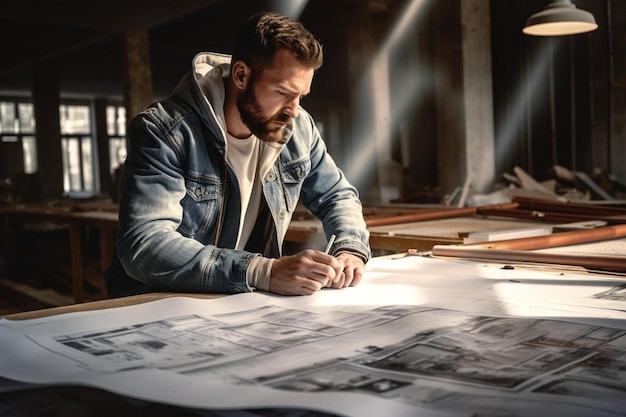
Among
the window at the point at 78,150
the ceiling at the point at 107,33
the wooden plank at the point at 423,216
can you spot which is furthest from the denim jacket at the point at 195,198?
the window at the point at 78,150

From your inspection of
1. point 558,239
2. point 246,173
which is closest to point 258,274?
point 246,173

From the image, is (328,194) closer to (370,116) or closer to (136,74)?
(370,116)

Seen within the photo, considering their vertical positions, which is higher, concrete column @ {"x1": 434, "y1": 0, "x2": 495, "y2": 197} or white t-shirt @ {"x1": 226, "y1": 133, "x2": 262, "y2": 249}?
concrete column @ {"x1": 434, "y1": 0, "x2": 495, "y2": 197}

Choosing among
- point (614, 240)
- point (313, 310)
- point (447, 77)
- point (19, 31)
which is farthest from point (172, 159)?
point (19, 31)

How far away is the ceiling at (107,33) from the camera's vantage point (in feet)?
30.6

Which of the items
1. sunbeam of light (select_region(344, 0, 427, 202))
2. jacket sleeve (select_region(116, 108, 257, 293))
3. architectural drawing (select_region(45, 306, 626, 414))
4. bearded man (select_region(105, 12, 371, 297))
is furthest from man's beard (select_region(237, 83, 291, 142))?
sunbeam of light (select_region(344, 0, 427, 202))

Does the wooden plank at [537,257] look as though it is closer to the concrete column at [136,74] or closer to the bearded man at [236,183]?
the bearded man at [236,183]

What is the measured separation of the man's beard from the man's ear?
22mm

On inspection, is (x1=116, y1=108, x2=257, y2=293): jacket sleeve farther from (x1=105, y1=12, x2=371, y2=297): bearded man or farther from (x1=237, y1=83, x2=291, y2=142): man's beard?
(x1=237, y1=83, x2=291, y2=142): man's beard

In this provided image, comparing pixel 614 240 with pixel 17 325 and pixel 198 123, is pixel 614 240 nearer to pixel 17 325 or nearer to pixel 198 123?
pixel 198 123

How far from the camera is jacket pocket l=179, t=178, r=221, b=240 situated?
1.79 m

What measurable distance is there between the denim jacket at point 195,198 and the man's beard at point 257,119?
0.09 metres

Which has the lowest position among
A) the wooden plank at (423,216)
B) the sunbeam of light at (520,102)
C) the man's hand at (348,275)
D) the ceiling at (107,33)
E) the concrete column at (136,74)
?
the man's hand at (348,275)

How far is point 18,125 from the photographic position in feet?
69.3
